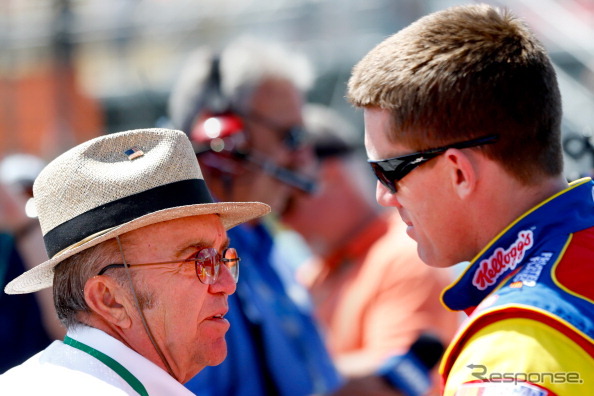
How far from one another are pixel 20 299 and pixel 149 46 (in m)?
6.72

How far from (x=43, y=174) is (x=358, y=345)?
2.42 m

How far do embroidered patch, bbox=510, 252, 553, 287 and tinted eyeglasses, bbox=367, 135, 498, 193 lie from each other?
0.31 meters

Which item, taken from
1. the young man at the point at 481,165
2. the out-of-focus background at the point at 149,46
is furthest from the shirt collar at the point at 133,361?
the out-of-focus background at the point at 149,46

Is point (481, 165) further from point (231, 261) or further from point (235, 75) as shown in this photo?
point (235, 75)

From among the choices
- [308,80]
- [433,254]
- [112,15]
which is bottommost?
[112,15]

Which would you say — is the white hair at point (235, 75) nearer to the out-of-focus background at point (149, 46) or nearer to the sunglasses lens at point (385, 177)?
the sunglasses lens at point (385, 177)

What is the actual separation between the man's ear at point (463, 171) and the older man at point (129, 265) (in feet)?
2.11

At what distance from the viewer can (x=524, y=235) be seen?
6.75ft

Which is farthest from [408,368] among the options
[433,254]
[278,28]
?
[278,28]

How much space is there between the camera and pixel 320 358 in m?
3.81

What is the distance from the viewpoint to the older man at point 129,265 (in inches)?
83.0

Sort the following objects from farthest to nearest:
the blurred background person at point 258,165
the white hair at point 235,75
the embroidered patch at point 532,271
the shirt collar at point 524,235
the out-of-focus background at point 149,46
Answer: the out-of-focus background at point 149,46 → the white hair at point 235,75 → the blurred background person at point 258,165 → the shirt collar at point 524,235 → the embroidered patch at point 532,271

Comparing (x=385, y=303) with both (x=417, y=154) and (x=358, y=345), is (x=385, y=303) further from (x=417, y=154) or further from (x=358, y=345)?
(x=417, y=154)

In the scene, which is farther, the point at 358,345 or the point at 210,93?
the point at 358,345
